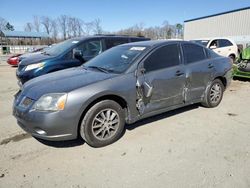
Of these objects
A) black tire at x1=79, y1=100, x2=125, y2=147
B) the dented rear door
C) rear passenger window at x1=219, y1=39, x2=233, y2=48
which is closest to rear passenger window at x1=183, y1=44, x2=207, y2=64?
the dented rear door

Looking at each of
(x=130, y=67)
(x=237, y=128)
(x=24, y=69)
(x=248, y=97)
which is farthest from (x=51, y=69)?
(x=248, y=97)

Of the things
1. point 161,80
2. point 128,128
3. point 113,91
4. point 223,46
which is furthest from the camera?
point 223,46

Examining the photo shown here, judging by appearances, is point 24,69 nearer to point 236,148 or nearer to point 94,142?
point 94,142

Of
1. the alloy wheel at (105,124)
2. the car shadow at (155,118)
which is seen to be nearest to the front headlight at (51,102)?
the alloy wheel at (105,124)

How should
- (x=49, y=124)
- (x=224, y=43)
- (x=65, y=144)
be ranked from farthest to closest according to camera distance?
1. (x=224, y=43)
2. (x=65, y=144)
3. (x=49, y=124)

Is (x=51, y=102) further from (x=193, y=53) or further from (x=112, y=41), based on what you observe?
(x=112, y=41)

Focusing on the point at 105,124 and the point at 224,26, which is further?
the point at 224,26

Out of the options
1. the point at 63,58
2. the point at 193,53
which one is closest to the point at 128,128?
the point at 193,53

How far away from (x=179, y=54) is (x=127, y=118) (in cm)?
170

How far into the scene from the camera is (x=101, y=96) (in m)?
3.68

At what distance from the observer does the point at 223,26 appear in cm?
2973

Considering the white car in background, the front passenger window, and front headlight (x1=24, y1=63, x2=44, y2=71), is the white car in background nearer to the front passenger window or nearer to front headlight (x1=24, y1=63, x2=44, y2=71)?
the front passenger window

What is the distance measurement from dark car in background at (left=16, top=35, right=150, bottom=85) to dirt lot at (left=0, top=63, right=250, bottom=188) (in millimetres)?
1885

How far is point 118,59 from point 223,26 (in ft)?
94.7
